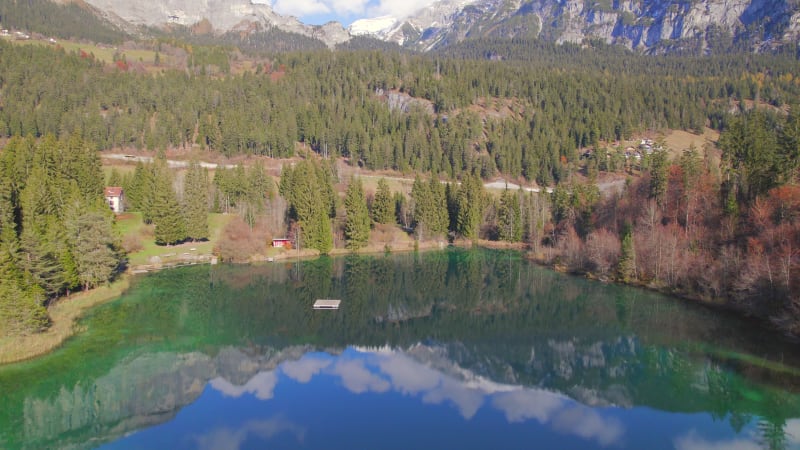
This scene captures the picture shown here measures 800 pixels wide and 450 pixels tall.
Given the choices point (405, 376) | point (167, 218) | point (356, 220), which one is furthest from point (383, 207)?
point (405, 376)

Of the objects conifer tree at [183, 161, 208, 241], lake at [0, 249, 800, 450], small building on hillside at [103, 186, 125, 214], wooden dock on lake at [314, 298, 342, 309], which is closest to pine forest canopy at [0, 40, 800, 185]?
small building on hillside at [103, 186, 125, 214]

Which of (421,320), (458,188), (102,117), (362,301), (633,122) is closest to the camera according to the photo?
(421,320)

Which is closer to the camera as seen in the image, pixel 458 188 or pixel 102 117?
pixel 458 188

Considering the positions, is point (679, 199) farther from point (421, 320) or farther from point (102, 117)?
point (102, 117)

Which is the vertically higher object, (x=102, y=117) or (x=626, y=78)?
(x=626, y=78)

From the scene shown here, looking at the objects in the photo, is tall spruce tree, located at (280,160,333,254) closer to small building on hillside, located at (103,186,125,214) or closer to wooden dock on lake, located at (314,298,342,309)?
small building on hillside, located at (103,186,125,214)

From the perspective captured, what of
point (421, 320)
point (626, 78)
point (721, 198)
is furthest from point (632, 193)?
point (626, 78)

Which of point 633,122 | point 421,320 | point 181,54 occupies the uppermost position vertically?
point 181,54
